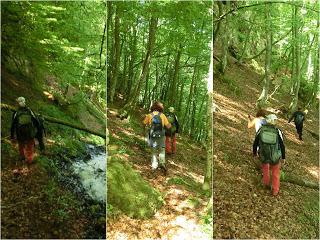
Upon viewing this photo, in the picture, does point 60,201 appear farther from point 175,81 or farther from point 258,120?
point 258,120

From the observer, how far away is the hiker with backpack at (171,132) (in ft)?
18.5

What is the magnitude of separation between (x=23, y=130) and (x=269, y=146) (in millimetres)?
3695

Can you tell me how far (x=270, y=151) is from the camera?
536 cm

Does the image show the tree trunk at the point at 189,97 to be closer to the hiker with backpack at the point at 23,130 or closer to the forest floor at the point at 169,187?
the forest floor at the point at 169,187

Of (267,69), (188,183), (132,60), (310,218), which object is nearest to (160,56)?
(132,60)

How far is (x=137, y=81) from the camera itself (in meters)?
5.57

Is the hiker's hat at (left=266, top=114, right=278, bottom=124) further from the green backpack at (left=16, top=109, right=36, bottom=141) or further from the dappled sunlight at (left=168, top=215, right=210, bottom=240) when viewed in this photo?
the green backpack at (left=16, top=109, right=36, bottom=141)

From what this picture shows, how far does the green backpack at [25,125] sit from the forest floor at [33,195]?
0.13 m

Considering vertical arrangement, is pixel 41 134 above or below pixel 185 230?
above

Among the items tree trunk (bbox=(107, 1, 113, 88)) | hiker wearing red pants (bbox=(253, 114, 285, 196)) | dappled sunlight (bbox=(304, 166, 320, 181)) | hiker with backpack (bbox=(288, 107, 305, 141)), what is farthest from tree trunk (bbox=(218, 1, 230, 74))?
dappled sunlight (bbox=(304, 166, 320, 181))

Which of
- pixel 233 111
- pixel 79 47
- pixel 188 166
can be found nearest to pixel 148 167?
pixel 188 166

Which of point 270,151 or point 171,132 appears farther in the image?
point 171,132

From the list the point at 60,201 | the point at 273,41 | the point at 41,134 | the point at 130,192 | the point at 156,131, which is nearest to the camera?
the point at 60,201

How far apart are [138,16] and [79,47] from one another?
1.09 m
